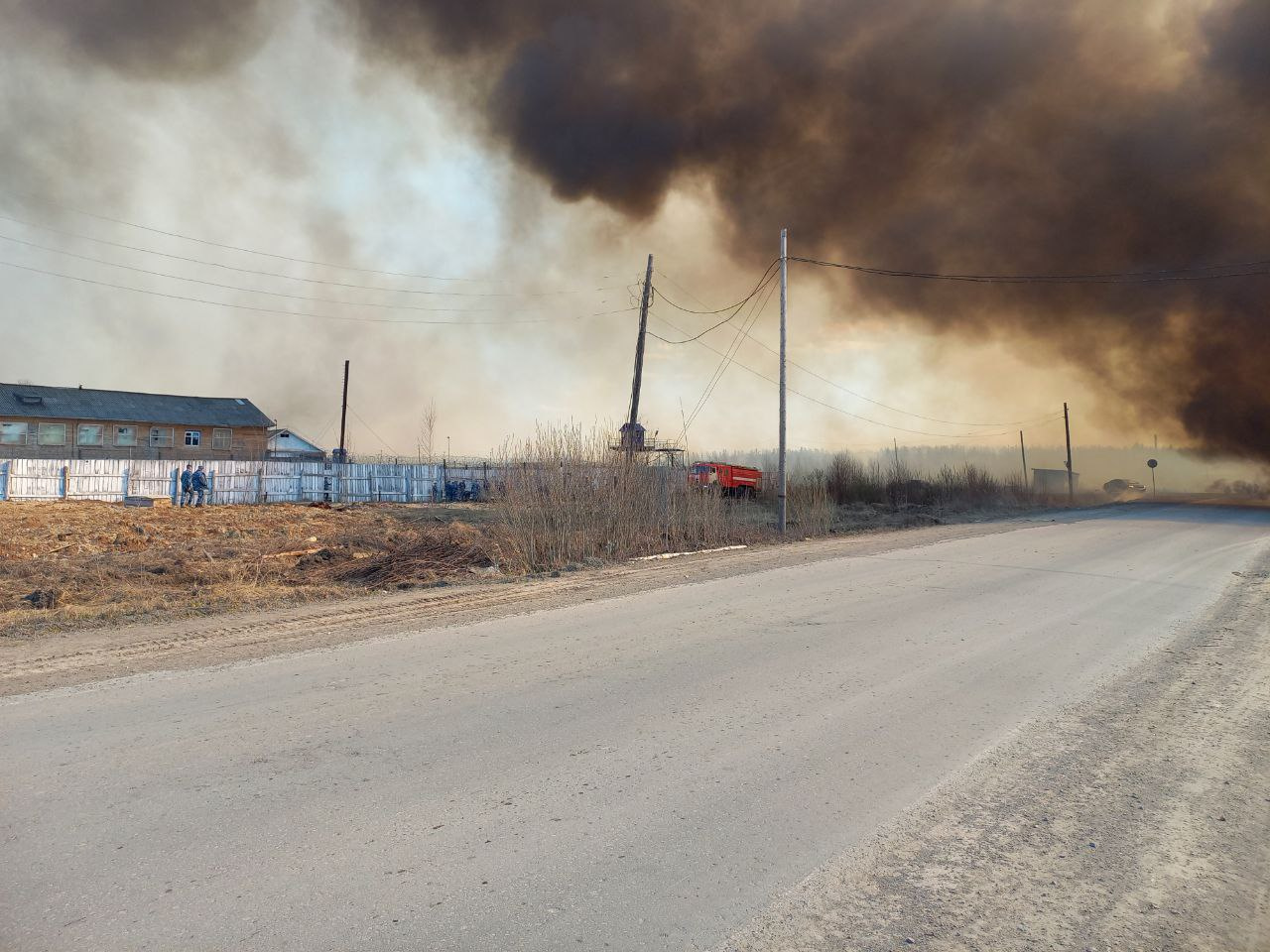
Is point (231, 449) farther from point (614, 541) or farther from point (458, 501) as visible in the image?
point (614, 541)

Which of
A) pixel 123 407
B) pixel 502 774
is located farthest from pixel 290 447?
pixel 502 774

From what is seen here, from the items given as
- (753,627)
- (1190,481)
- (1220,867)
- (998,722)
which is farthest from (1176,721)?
(1190,481)

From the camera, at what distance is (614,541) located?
13.6 meters

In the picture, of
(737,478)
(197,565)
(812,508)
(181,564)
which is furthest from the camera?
(737,478)

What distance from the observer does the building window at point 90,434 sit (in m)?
43.4

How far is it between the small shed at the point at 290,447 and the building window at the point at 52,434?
38.9ft

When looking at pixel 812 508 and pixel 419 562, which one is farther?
pixel 812 508

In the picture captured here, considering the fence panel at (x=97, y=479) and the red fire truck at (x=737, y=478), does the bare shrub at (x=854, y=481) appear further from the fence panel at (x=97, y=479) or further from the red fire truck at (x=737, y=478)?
the fence panel at (x=97, y=479)

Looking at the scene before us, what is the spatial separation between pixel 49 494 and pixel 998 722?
35140 millimetres

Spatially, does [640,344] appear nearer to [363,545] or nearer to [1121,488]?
[363,545]

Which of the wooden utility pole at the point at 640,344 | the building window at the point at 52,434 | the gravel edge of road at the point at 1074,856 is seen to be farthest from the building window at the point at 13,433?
the gravel edge of road at the point at 1074,856

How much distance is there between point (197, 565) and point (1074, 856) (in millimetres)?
12268

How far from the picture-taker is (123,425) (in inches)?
1762

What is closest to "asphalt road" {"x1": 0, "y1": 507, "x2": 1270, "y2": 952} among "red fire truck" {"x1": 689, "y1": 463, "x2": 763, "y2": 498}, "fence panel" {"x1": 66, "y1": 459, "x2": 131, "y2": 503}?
"red fire truck" {"x1": 689, "y1": 463, "x2": 763, "y2": 498}
